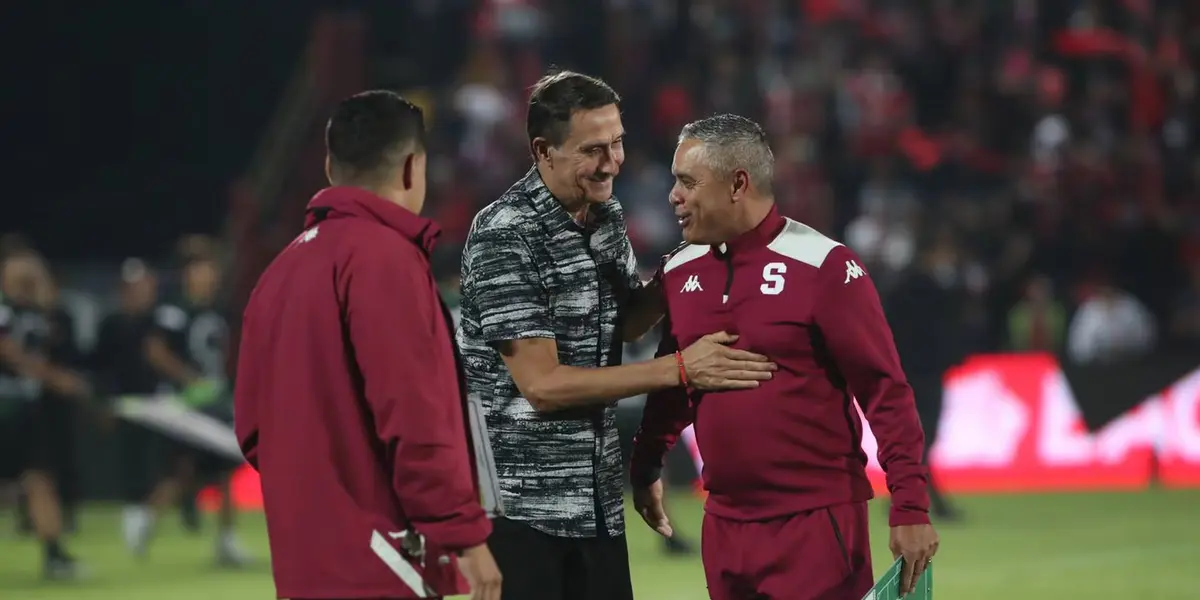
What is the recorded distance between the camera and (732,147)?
459 centimetres

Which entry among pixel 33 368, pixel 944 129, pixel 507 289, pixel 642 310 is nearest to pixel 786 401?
pixel 642 310

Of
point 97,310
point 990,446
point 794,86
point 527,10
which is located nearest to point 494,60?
point 527,10

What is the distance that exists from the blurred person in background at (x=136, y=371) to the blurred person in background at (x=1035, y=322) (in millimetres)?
8557

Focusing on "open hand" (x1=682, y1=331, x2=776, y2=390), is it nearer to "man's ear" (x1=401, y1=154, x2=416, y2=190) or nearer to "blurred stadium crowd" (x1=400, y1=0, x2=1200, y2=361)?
"man's ear" (x1=401, y1=154, x2=416, y2=190)

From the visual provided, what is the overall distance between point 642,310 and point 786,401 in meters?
0.55

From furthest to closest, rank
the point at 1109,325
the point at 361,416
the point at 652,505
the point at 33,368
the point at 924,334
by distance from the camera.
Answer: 1. the point at 1109,325
2. the point at 924,334
3. the point at 33,368
4. the point at 652,505
5. the point at 361,416

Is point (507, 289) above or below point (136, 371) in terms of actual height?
above

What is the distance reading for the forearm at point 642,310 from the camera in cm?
482

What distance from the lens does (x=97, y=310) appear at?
17125 millimetres

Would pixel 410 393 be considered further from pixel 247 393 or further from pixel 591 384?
pixel 591 384

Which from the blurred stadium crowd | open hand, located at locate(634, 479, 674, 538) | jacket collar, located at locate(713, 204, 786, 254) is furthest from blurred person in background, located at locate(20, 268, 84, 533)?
jacket collar, located at locate(713, 204, 786, 254)

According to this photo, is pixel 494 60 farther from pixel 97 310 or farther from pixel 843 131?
pixel 97 310

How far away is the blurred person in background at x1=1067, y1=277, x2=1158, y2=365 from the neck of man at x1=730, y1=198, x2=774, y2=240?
40.3ft

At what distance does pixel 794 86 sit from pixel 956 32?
2.42 metres
